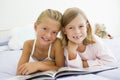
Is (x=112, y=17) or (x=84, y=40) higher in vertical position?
(x=112, y=17)

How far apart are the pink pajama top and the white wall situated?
1.36 metres

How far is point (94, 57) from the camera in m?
1.05

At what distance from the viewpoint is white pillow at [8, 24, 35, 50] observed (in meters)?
1.82

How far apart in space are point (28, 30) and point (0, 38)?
1.25 feet

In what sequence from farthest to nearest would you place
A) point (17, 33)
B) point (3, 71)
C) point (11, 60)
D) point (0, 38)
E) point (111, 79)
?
point (0, 38), point (17, 33), point (11, 60), point (3, 71), point (111, 79)

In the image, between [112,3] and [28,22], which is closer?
[28,22]

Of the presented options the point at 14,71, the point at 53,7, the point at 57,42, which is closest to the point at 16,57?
the point at 14,71

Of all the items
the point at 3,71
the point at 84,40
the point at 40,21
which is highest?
the point at 40,21

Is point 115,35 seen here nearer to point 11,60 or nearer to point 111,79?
point 11,60

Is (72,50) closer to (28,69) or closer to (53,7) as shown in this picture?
(28,69)

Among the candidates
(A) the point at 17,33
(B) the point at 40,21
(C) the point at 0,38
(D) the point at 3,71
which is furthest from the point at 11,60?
(C) the point at 0,38

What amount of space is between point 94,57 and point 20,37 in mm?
1023

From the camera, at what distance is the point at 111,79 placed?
74 centimetres

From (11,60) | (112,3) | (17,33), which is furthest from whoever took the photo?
(112,3)
